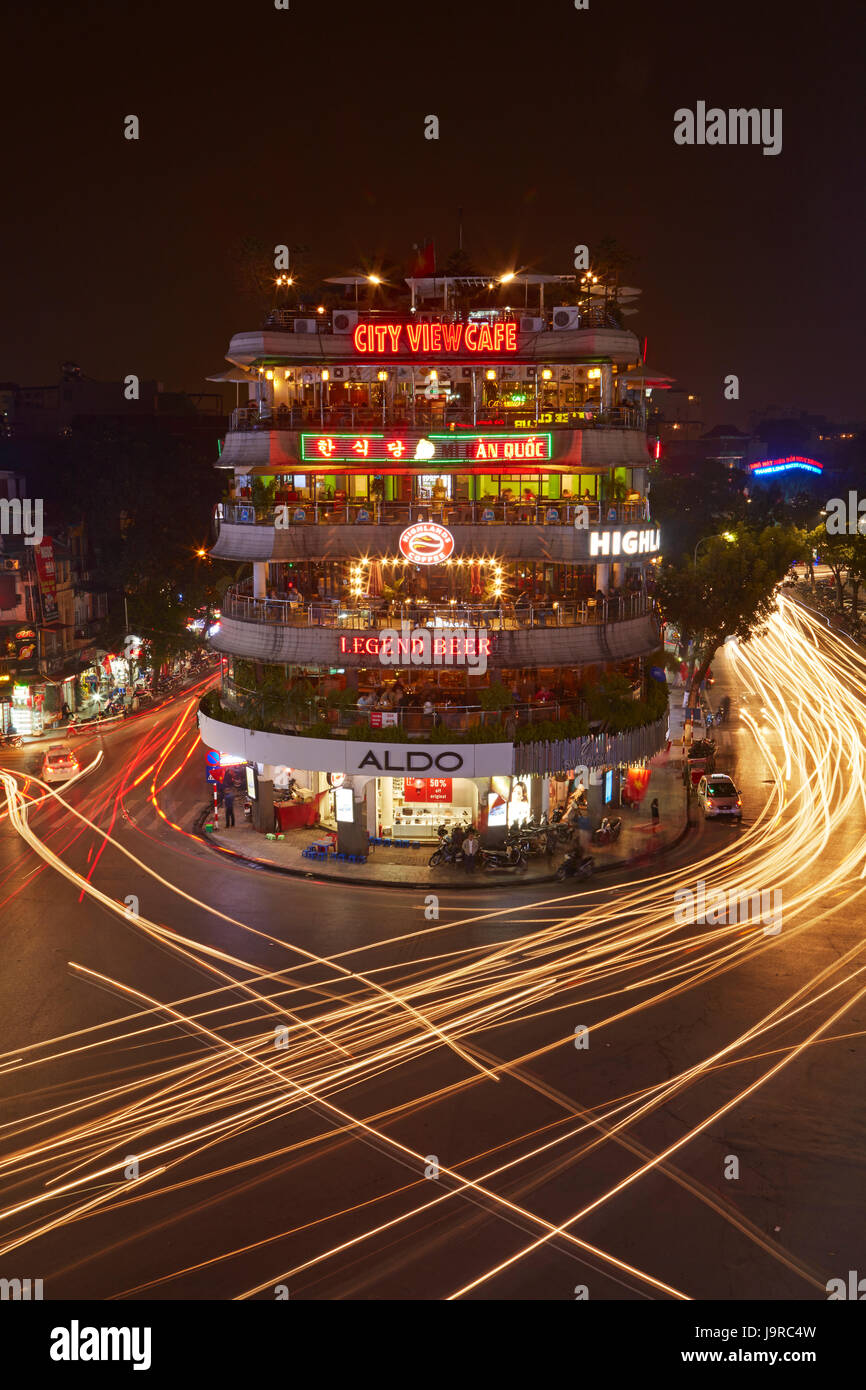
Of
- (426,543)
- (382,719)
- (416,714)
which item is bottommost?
(382,719)

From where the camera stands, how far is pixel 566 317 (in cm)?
4494

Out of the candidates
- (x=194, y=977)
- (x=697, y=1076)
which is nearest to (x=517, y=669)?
(x=194, y=977)

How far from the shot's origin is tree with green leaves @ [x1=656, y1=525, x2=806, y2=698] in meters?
61.3

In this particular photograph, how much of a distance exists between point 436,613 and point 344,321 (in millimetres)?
12494

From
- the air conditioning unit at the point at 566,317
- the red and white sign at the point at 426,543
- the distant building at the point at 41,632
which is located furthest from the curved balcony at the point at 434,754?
the distant building at the point at 41,632

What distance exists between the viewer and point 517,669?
42344 mm

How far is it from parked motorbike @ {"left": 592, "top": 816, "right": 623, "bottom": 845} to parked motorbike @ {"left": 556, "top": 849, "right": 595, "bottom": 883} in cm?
342

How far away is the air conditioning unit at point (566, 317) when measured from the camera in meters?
44.8

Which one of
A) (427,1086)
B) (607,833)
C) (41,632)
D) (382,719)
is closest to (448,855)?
(382,719)

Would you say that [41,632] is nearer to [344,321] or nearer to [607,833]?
[344,321]

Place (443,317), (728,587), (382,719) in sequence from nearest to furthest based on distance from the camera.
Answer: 1. (382,719)
2. (443,317)
3. (728,587)

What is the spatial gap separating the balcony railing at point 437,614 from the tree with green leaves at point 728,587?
17683 mm

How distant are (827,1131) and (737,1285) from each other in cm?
530

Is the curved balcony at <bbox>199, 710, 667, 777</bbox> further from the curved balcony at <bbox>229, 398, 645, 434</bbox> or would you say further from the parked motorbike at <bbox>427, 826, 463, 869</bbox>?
the curved balcony at <bbox>229, 398, 645, 434</bbox>
